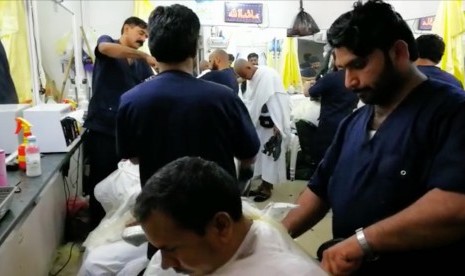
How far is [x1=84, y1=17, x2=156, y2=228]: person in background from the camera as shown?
2.68 metres

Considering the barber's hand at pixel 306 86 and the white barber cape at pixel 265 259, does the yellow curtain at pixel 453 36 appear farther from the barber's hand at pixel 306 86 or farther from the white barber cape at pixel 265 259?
the white barber cape at pixel 265 259

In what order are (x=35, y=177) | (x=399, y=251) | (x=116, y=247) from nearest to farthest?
(x=399, y=251)
(x=35, y=177)
(x=116, y=247)

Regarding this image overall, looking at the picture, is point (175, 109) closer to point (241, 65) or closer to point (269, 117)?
point (269, 117)

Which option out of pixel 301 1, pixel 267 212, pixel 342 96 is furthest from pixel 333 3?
pixel 267 212

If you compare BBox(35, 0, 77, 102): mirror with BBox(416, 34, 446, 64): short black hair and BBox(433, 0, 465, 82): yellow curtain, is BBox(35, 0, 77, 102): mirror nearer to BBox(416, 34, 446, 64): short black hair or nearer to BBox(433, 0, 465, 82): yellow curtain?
BBox(416, 34, 446, 64): short black hair

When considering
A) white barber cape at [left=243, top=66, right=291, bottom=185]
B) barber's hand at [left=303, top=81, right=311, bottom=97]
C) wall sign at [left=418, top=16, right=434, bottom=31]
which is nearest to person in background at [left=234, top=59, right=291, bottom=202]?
white barber cape at [left=243, top=66, right=291, bottom=185]

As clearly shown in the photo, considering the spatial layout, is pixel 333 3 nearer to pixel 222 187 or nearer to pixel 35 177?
pixel 35 177

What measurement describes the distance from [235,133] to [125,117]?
39 cm

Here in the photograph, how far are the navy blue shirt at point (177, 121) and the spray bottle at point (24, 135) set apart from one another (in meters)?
0.99

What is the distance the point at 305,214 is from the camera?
1327 millimetres

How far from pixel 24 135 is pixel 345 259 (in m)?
1.94

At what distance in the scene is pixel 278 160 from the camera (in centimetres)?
403

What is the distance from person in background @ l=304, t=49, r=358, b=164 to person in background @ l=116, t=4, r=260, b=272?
7.44ft

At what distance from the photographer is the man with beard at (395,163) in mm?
949
